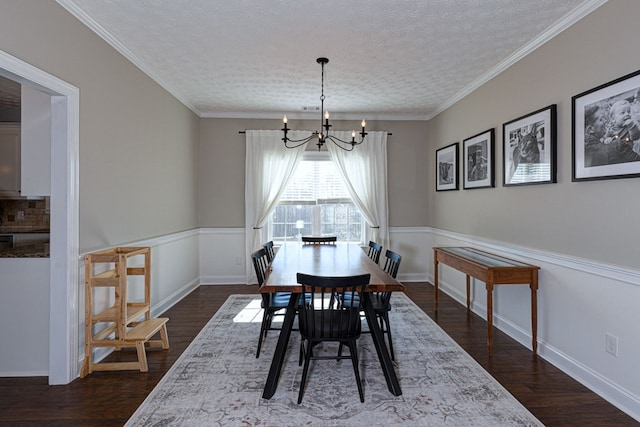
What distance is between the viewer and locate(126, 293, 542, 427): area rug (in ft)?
→ 6.64

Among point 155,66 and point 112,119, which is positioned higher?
point 155,66

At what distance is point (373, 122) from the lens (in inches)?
214

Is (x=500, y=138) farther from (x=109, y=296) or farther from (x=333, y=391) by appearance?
(x=109, y=296)

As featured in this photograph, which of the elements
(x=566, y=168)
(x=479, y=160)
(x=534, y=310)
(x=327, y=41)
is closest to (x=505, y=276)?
(x=534, y=310)

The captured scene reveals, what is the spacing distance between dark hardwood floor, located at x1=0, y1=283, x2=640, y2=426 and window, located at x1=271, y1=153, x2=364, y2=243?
261 cm

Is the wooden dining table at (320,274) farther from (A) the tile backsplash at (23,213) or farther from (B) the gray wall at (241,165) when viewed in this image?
(A) the tile backsplash at (23,213)

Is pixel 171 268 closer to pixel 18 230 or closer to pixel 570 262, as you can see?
pixel 18 230

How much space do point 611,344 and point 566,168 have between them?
128 centimetres

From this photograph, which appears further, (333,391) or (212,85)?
(212,85)

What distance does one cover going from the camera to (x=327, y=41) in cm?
298

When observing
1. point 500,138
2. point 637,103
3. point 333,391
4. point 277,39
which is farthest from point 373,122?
point 333,391

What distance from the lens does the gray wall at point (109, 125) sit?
2.17 metres

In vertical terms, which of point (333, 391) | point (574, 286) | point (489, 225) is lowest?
point (333, 391)

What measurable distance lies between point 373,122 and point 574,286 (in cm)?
370
